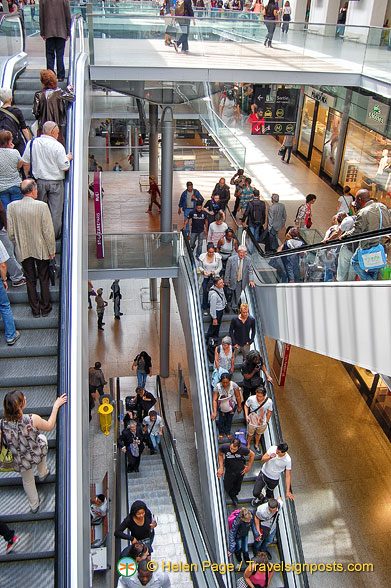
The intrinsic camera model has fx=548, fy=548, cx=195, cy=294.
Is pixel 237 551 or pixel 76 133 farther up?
pixel 76 133

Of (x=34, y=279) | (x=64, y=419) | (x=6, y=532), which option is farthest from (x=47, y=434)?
(x=34, y=279)

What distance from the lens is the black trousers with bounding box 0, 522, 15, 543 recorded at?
4.13m

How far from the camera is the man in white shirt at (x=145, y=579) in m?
5.71

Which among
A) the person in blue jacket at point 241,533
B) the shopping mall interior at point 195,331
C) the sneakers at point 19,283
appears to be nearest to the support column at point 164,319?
the shopping mall interior at point 195,331

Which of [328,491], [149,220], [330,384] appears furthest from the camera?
[149,220]

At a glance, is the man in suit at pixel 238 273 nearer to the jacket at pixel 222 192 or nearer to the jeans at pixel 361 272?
the jacket at pixel 222 192

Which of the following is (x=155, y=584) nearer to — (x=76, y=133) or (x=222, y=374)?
(x=222, y=374)

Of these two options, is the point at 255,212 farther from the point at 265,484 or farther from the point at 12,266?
the point at 12,266

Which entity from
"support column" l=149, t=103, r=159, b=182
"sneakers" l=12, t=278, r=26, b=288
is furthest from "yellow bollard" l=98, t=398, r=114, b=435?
"support column" l=149, t=103, r=159, b=182

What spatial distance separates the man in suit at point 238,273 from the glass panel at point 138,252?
8.41 feet

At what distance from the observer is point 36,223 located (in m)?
5.33

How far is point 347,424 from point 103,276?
6471 mm

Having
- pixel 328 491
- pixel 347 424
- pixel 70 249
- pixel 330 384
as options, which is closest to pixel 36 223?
pixel 70 249

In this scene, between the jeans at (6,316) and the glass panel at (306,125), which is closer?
the jeans at (6,316)
